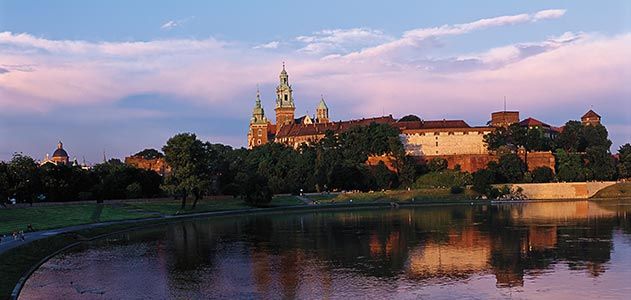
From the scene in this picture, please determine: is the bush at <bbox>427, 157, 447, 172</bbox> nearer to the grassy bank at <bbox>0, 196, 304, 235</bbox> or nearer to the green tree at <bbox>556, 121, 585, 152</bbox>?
the green tree at <bbox>556, 121, 585, 152</bbox>

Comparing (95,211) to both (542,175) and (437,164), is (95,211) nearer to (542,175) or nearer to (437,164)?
(437,164)

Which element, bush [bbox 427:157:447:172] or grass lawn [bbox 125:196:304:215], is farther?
bush [bbox 427:157:447:172]

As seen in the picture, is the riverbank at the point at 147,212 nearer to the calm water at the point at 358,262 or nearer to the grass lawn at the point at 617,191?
the calm water at the point at 358,262

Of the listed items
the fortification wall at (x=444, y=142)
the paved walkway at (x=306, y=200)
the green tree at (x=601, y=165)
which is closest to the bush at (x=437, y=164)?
the fortification wall at (x=444, y=142)

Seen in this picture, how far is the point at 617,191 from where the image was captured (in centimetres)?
8544

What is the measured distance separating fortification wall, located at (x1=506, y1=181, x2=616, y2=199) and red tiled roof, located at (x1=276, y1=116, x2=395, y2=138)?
40.5m

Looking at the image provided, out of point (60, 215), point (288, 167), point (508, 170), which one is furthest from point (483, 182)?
point (60, 215)

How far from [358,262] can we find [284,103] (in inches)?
4696

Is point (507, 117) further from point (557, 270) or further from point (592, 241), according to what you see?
point (557, 270)

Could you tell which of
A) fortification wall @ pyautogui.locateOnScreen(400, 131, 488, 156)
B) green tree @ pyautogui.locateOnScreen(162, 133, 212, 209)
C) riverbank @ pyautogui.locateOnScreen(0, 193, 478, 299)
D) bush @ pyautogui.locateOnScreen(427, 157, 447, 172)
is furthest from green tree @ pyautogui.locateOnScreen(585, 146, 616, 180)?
green tree @ pyautogui.locateOnScreen(162, 133, 212, 209)

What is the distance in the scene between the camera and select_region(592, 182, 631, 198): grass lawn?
8465cm

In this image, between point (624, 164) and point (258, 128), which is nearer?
point (624, 164)

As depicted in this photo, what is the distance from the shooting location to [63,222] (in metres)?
51.2

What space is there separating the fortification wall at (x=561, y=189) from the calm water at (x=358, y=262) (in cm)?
3364
